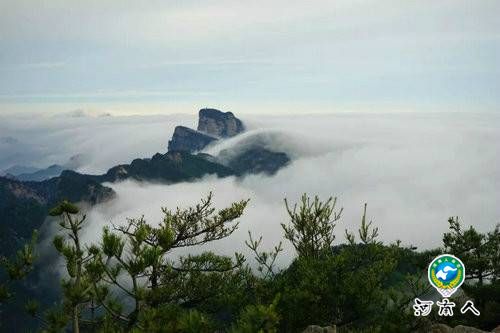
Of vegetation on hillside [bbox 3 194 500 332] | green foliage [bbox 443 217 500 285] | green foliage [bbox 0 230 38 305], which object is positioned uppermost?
green foliage [bbox 0 230 38 305]

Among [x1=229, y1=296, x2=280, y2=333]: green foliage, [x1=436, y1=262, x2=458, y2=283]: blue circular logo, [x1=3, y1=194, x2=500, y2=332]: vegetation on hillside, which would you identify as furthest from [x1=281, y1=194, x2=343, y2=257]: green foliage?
[x1=229, y1=296, x2=280, y2=333]: green foliage

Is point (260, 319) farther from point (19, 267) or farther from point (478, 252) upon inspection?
point (478, 252)

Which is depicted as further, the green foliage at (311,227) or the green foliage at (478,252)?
the green foliage at (478,252)

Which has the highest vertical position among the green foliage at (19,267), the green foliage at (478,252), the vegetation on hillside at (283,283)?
the green foliage at (19,267)

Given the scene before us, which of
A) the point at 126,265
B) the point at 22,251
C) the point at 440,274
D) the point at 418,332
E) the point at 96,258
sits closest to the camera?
the point at 126,265

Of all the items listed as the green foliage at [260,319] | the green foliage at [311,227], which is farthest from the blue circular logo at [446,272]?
the green foliage at [260,319]

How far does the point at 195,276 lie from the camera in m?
17.0

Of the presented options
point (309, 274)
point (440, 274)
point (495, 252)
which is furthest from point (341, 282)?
point (495, 252)

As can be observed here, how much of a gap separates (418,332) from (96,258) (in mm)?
11997

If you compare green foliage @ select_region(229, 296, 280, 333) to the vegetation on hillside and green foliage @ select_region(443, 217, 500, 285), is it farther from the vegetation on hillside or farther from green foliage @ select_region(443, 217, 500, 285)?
green foliage @ select_region(443, 217, 500, 285)

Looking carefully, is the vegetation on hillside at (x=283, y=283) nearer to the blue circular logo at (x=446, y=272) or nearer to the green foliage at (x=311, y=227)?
the green foliage at (x=311, y=227)

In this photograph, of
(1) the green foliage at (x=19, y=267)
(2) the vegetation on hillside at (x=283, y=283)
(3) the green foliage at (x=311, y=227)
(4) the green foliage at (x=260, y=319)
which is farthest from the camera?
(3) the green foliage at (x=311, y=227)

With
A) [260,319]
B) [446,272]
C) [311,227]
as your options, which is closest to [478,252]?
[446,272]

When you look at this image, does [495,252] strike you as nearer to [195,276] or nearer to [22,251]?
[195,276]
